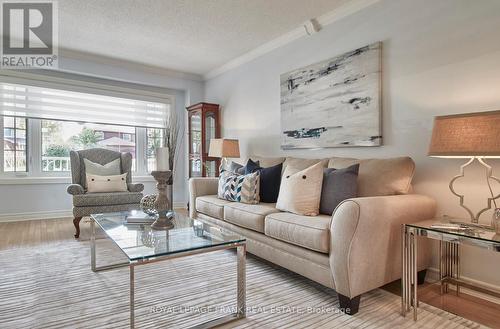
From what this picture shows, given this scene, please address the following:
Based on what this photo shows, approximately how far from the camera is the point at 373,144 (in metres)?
2.56

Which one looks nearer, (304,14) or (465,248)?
(465,248)

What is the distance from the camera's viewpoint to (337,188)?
7.22ft

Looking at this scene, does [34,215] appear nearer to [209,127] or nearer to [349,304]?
[209,127]

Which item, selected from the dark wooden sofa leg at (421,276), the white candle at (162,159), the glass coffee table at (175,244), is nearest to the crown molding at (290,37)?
the white candle at (162,159)

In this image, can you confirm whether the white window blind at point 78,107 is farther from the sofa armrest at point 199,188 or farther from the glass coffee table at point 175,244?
the glass coffee table at point 175,244

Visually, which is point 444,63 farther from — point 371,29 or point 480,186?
point 480,186

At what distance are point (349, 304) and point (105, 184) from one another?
3.14 m

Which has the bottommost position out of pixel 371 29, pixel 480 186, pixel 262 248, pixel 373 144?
pixel 262 248

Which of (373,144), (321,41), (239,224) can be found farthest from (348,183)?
(321,41)

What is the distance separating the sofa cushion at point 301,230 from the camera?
178 centimetres

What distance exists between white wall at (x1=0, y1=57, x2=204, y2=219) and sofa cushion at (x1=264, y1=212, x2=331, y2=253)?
11.5 ft

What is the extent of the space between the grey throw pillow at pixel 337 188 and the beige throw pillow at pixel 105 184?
264 cm

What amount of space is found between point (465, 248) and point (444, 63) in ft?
4.31

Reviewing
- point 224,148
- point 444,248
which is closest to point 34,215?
point 224,148
